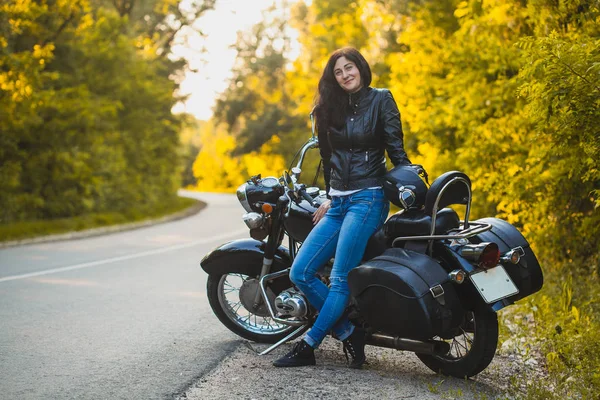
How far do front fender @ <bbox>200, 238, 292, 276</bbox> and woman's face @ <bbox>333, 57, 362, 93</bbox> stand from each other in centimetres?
143

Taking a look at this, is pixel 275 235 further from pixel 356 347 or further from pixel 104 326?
pixel 104 326

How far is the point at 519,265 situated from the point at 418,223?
68 centimetres

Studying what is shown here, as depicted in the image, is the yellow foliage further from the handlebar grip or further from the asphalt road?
the handlebar grip

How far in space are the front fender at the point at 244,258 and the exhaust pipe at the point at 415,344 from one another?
1062 millimetres

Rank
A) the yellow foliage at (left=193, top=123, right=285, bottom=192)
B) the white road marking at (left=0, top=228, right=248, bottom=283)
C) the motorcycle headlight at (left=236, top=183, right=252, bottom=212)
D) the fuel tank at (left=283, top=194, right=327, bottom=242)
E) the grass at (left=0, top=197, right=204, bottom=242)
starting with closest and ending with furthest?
1. the fuel tank at (left=283, top=194, right=327, bottom=242)
2. the motorcycle headlight at (left=236, top=183, right=252, bottom=212)
3. the white road marking at (left=0, top=228, right=248, bottom=283)
4. the grass at (left=0, top=197, right=204, bottom=242)
5. the yellow foliage at (left=193, top=123, right=285, bottom=192)

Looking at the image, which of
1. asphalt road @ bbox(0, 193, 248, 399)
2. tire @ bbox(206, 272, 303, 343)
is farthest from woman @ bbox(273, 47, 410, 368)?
asphalt road @ bbox(0, 193, 248, 399)

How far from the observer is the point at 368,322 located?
465 cm

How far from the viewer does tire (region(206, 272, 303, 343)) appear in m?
5.71

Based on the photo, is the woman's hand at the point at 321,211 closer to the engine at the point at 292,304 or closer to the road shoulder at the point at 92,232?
the engine at the point at 292,304

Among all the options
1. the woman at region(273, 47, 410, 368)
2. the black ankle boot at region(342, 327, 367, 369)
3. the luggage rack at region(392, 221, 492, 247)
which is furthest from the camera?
the black ankle boot at region(342, 327, 367, 369)

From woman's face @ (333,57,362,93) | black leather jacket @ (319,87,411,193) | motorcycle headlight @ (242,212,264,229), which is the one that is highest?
woman's face @ (333,57,362,93)

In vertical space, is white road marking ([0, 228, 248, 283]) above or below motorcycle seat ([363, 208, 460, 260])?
below

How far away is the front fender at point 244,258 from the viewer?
18.4ft

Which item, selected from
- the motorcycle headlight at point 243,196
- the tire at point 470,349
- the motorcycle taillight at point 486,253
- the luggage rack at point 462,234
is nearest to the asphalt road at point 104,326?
the motorcycle headlight at point 243,196
